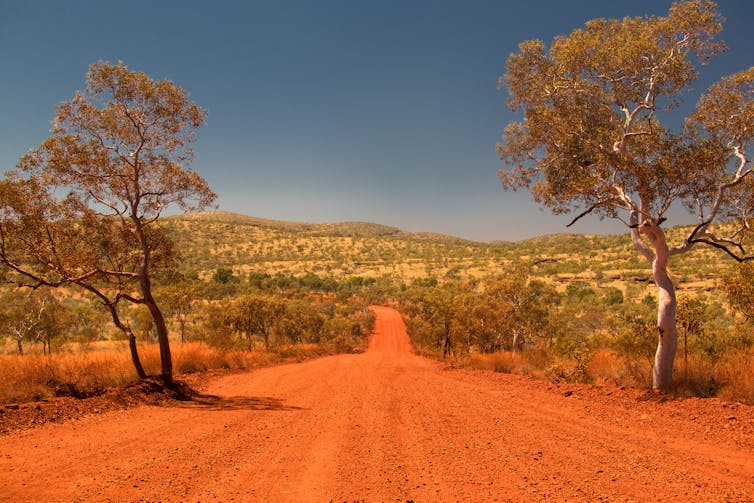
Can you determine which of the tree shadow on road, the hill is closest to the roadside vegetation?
the hill

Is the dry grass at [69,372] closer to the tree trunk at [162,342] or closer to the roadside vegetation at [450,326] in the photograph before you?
the roadside vegetation at [450,326]

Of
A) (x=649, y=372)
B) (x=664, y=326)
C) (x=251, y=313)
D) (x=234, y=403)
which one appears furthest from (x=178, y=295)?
(x=664, y=326)

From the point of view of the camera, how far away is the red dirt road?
185 inches

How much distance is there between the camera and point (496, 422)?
7.61 metres

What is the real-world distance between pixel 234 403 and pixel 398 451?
18.3 ft

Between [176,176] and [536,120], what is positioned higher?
[536,120]

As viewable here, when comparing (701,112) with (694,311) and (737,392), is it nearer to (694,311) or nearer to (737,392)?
(694,311)

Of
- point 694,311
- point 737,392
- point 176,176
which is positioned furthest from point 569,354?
point 176,176

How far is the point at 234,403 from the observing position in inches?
389

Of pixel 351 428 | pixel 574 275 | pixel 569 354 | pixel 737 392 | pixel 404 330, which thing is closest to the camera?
pixel 351 428

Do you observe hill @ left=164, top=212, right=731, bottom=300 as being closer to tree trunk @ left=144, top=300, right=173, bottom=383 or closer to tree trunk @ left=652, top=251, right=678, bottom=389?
Answer: tree trunk @ left=652, top=251, right=678, bottom=389

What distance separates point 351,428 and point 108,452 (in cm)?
395

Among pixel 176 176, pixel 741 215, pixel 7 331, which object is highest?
pixel 176 176

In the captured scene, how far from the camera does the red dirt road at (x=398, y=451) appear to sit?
470 cm
